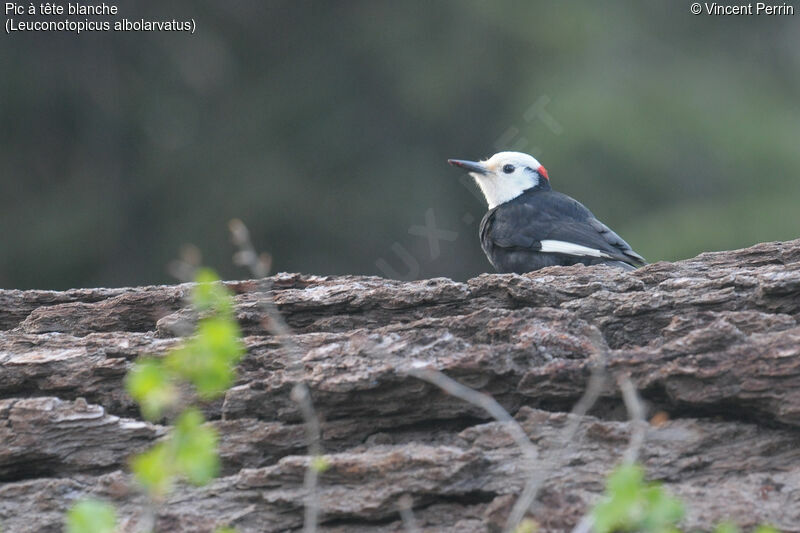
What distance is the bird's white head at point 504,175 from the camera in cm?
832

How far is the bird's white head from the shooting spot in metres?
8.32

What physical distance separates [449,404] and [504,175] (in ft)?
15.7

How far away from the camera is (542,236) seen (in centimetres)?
705

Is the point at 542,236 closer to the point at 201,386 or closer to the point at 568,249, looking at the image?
the point at 568,249

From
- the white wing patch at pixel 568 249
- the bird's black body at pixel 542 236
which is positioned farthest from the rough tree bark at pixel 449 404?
the bird's black body at pixel 542 236

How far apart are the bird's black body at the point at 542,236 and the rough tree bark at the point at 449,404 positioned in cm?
234

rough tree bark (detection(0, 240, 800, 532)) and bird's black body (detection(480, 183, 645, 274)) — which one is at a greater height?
bird's black body (detection(480, 183, 645, 274))

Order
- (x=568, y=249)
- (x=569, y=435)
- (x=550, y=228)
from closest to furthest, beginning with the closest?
1. (x=569, y=435)
2. (x=568, y=249)
3. (x=550, y=228)

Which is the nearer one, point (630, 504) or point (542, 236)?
point (630, 504)

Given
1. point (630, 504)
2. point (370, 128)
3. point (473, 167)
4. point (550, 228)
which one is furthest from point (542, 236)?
point (370, 128)

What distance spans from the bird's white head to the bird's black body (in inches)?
21.9

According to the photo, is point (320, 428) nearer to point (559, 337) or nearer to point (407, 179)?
point (559, 337)

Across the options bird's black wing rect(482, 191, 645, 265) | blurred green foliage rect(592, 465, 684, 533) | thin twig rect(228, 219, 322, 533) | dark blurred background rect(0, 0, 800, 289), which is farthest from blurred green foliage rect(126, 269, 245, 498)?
dark blurred background rect(0, 0, 800, 289)

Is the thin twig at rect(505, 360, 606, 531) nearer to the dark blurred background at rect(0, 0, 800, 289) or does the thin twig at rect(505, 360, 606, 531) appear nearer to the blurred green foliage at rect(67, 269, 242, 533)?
the blurred green foliage at rect(67, 269, 242, 533)
